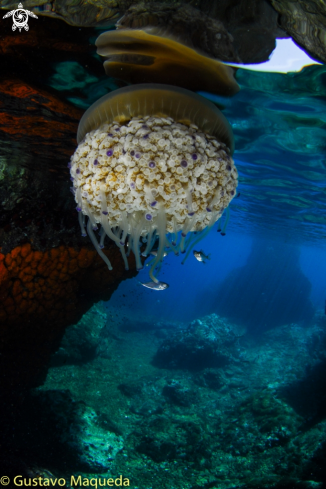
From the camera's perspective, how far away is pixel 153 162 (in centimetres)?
276

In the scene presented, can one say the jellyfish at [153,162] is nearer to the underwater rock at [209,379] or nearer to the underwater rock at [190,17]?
the underwater rock at [190,17]

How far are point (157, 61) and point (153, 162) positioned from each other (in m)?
2.10

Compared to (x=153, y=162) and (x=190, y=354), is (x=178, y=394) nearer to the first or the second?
(x=190, y=354)

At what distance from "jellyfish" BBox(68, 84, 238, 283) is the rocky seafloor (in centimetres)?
634

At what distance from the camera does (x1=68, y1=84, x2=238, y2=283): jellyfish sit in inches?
111

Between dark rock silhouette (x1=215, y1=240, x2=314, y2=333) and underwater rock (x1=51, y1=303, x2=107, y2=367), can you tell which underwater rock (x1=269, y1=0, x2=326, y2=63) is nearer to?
underwater rock (x1=51, y1=303, x2=107, y2=367)

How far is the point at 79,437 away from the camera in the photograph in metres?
8.06

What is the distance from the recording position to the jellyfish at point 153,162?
2.83 metres

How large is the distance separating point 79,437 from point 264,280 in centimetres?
2734

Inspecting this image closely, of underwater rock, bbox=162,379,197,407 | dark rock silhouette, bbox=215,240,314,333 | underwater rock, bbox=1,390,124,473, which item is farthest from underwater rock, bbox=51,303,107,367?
dark rock silhouette, bbox=215,240,314,333

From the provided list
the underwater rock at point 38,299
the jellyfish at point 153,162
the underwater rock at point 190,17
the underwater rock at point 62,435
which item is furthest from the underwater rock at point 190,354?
the underwater rock at point 190,17

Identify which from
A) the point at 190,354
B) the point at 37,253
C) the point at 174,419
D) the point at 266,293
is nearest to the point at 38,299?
the point at 37,253

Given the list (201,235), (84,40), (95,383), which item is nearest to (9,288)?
(201,235)

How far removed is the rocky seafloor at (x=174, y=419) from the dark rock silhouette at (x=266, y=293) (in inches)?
427
